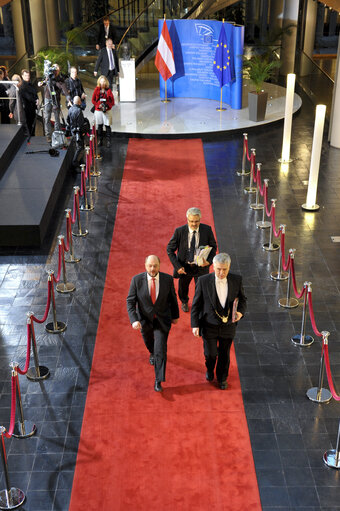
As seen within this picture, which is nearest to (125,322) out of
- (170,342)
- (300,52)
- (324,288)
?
(170,342)

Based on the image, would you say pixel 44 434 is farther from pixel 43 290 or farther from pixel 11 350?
pixel 43 290

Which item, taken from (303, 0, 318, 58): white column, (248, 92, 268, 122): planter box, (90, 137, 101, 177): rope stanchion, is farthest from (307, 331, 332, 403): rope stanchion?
(303, 0, 318, 58): white column

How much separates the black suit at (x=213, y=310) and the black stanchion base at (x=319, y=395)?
3.42ft

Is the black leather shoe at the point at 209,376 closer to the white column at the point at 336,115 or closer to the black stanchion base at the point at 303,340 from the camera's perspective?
the black stanchion base at the point at 303,340

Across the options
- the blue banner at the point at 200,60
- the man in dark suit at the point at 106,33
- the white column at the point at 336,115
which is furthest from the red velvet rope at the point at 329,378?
the man in dark suit at the point at 106,33

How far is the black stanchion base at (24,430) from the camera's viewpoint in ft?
21.8

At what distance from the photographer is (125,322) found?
8.55m

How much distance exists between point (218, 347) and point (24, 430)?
2141 mm

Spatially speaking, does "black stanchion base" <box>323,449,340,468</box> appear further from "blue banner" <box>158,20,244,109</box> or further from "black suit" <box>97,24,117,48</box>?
"black suit" <box>97,24,117,48</box>

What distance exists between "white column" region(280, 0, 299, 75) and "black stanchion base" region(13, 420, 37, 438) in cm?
1815

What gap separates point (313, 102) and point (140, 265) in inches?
441

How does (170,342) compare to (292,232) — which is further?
(292,232)

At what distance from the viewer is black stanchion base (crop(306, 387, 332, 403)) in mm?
7055

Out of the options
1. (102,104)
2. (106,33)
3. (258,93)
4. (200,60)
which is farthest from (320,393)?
(106,33)
